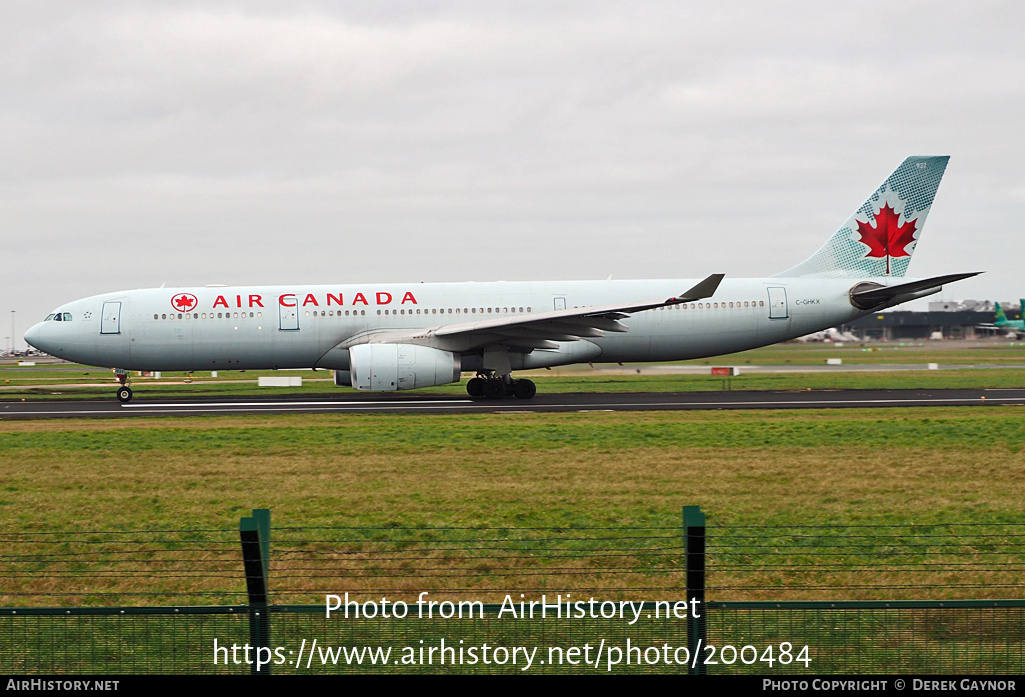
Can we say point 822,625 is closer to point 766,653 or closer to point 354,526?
point 766,653

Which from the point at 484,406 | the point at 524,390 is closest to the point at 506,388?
the point at 524,390

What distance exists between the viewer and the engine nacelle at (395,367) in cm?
2714

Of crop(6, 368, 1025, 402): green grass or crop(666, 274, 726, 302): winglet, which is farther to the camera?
crop(6, 368, 1025, 402): green grass

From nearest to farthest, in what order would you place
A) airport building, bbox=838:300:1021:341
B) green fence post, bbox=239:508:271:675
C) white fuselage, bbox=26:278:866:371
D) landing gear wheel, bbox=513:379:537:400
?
green fence post, bbox=239:508:271:675, landing gear wheel, bbox=513:379:537:400, white fuselage, bbox=26:278:866:371, airport building, bbox=838:300:1021:341

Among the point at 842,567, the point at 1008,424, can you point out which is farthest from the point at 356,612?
the point at 1008,424

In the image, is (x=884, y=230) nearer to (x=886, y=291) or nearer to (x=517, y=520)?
(x=886, y=291)

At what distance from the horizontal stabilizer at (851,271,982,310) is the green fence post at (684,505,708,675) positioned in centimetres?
2652

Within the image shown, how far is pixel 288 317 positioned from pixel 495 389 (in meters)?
7.12

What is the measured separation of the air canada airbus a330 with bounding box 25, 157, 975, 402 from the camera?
29.9 meters

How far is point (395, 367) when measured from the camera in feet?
89.2

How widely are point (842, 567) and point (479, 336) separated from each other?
19.5m

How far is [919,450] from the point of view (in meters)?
17.2

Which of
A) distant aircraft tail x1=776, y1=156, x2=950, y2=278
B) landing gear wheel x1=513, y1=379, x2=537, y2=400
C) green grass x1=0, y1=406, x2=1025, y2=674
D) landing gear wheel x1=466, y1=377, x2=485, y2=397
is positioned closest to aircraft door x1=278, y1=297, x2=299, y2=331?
landing gear wheel x1=466, y1=377, x2=485, y2=397

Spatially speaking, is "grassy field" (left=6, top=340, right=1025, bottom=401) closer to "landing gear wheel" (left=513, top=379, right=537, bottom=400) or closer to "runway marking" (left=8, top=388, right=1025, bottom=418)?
"landing gear wheel" (left=513, top=379, right=537, bottom=400)
